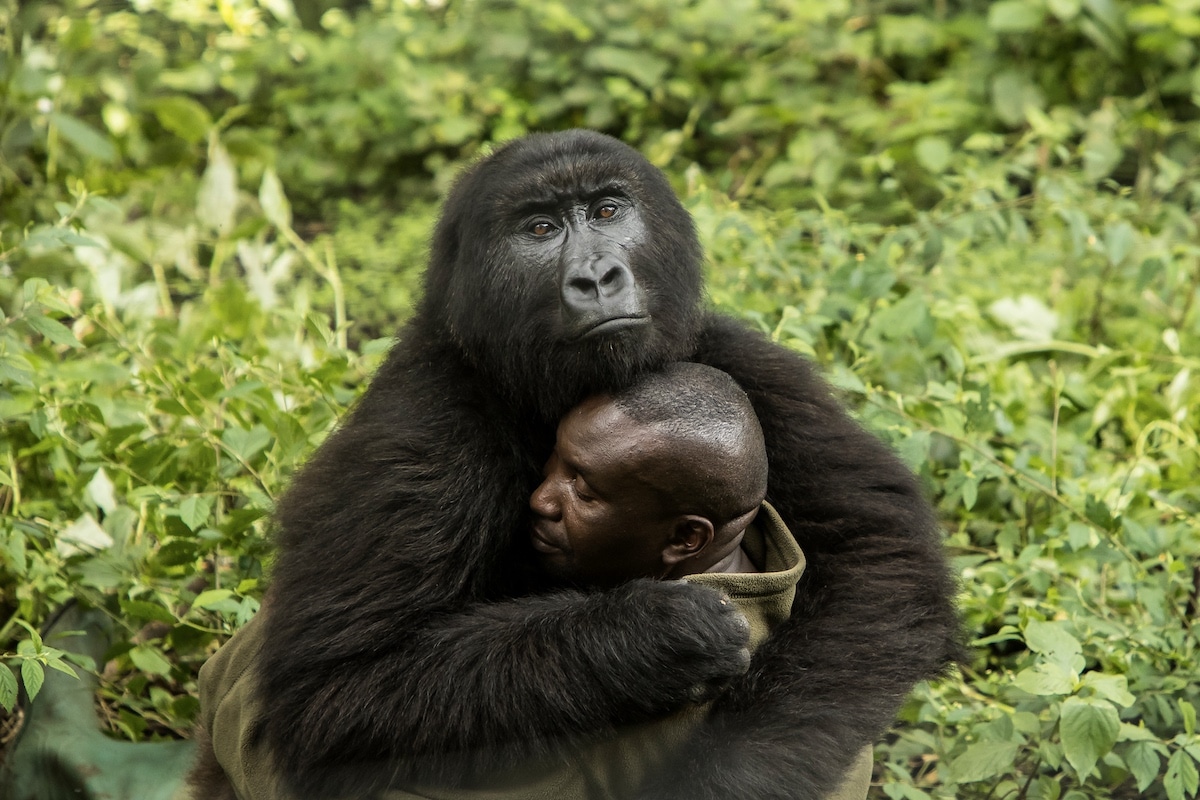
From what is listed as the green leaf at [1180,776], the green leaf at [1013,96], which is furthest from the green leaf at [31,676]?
the green leaf at [1013,96]

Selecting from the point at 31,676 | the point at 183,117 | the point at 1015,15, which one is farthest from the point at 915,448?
the point at 1015,15

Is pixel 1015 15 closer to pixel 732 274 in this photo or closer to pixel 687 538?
pixel 732 274

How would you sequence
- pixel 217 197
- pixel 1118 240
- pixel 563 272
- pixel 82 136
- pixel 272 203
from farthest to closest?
1. pixel 217 197
2. pixel 82 136
3. pixel 272 203
4. pixel 1118 240
5. pixel 563 272

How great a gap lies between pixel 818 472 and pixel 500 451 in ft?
2.82

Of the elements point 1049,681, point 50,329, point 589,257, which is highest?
point 589,257

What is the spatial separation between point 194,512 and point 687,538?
4.94 ft

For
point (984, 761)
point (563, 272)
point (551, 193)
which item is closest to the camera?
point (563, 272)

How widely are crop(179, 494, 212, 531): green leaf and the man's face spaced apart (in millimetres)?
1103

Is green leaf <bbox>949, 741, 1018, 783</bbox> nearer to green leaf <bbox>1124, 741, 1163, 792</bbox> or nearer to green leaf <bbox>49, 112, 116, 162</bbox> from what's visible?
green leaf <bbox>1124, 741, 1163, 792</bbox>

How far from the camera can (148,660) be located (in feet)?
13.3

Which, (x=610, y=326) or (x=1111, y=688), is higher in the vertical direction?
(x=610, y=326)

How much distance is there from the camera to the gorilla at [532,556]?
2961mm

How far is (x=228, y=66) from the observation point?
845 centimetres

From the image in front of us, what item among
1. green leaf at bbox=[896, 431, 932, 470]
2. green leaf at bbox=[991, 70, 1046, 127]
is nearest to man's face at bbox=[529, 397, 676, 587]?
green leaf at bbox=[896, 431, 932, 470]
